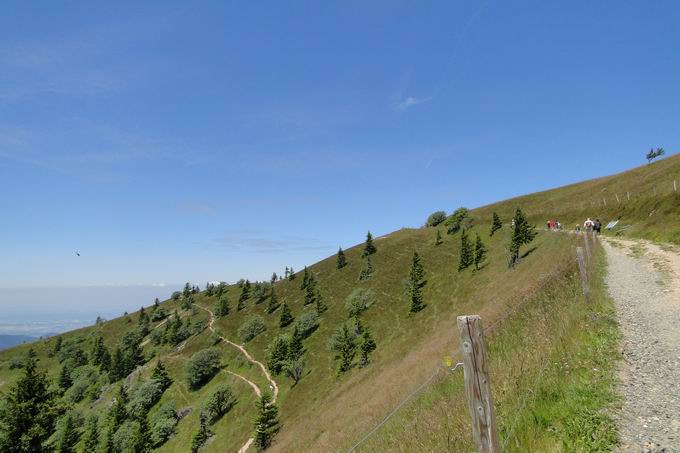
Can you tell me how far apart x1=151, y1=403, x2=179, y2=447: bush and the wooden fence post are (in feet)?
230

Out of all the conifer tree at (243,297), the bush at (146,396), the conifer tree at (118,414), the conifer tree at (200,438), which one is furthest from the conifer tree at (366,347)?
the conifer tree at (243,297)

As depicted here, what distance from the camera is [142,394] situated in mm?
74562

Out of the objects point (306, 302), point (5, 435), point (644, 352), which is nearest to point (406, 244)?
point (306, 302)

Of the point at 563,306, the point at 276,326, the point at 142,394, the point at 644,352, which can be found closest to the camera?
the point at 644,352

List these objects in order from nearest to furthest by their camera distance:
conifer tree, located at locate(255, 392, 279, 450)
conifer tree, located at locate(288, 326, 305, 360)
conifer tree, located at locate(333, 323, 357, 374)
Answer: conifer tree, located at locate(255, 392, 279, 450)
conifer tree, located at locate(333, 323, 357, 374)
conifer tree, located at locate(288, 326, 305, 360)

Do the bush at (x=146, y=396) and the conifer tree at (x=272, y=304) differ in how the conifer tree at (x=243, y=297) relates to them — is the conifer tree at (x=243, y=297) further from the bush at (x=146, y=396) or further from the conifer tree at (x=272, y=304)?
the bush at (x=146, y=396)

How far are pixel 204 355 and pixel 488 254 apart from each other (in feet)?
207

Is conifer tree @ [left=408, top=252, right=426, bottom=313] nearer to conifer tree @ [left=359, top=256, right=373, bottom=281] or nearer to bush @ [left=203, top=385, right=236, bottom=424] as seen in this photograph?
conifer tree @ [left=359, top=256, right=373, bottom=281]

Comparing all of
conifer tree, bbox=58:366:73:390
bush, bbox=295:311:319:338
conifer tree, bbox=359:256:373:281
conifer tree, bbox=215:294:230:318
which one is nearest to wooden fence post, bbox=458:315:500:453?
bush, bbox=295:311:319:338

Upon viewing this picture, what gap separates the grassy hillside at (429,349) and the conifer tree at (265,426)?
1.72 meters

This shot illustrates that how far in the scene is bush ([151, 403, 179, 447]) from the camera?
60066 millimetres

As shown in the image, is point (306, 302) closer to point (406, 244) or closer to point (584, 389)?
point (406, 244)

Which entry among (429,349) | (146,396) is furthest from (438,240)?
(146,396)

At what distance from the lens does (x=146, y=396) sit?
73562 millimetres
